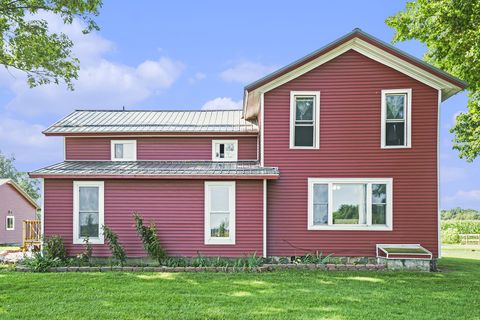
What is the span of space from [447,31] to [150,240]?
14.7m

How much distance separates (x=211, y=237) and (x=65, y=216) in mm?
4770

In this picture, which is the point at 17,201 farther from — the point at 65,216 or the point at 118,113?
the point at 65,216

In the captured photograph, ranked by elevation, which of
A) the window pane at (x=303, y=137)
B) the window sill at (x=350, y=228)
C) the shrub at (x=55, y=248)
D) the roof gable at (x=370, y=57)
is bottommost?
the shrub at (x=55, y=248)

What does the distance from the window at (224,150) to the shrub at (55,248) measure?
5933 mm

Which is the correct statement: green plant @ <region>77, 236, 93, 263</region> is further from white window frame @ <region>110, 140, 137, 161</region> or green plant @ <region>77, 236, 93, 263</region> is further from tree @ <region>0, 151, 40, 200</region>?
tree @ <region>0, 151, 40, 200</region>

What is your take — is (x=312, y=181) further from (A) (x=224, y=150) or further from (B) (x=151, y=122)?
(B) (x=151, y=122)

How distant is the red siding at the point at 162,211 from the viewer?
42.8 feet

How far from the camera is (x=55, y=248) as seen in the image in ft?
41.5

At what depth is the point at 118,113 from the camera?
712 inches

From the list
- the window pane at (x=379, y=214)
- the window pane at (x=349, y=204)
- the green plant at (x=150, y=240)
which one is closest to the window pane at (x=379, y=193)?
the window pane at (x=379, y=214)

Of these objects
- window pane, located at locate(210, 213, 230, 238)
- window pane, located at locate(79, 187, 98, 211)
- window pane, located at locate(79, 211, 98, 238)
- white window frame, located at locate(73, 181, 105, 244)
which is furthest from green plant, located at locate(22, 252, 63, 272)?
window pane, located at locate(210, 213, 230, 238)

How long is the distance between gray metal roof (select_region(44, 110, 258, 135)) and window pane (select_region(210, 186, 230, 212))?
2.78 m

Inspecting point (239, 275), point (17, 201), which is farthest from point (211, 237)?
point (17, 201)

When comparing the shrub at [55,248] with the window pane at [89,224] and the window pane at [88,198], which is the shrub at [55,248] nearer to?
the window pane at [89,224]
